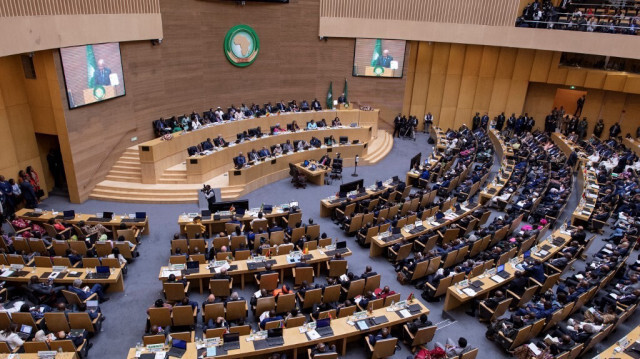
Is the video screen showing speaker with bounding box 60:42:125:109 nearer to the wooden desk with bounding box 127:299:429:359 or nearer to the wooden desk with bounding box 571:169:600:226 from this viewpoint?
the wooden desk with bounding box 127:299:429:359

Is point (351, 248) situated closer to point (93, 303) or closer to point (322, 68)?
point (93, 303)

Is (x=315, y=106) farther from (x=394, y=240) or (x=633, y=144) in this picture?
(x=633, y=144)

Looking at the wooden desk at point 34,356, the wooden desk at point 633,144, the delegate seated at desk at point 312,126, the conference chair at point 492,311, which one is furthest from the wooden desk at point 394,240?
the wooden desk at point 633,144

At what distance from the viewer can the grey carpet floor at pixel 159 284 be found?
9.65m

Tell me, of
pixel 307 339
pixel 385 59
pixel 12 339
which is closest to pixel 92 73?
pixel 12 339

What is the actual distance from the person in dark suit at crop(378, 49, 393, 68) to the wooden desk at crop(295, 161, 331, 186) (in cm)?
914

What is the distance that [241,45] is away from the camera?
2142 centimetres

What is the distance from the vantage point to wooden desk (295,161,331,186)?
18109 mm

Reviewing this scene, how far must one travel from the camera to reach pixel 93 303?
9.74 meters

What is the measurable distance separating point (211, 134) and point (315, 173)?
4925 mm

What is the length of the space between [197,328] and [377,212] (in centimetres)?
685

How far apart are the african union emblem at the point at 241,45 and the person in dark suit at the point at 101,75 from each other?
20.3 ft

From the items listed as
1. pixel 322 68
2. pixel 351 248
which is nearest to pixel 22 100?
pixel 351 248

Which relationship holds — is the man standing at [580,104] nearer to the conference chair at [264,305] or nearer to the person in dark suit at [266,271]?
the person in dark suit at [266,271]
